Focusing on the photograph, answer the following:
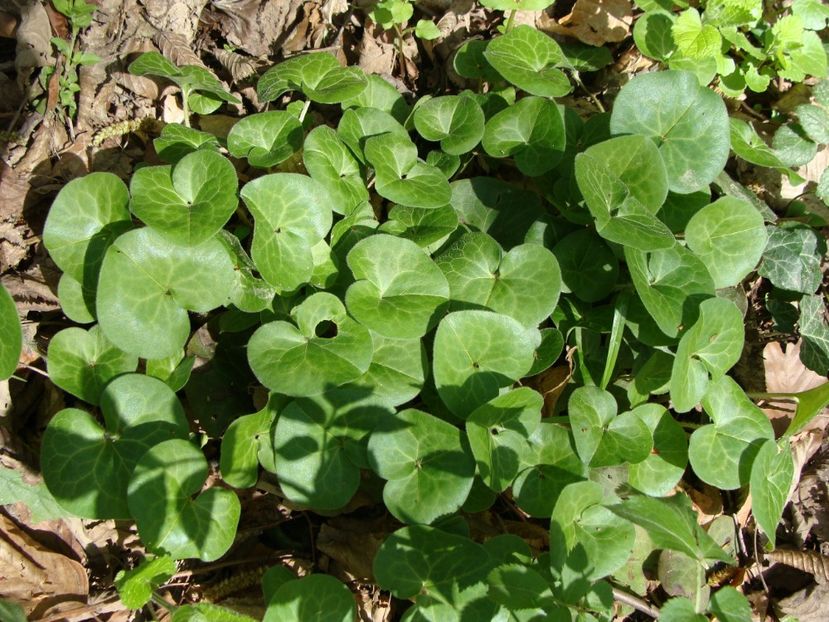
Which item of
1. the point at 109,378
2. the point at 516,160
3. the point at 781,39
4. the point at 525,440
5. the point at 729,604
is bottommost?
the point at 729,604

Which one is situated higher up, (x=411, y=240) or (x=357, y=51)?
(x=357, y=51)

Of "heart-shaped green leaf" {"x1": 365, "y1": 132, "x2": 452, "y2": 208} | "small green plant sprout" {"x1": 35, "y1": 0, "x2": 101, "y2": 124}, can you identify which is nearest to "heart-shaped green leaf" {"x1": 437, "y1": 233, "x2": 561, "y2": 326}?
"heart-shaped green leaf" {"x1": 365, "y1": 132, "x2": 452, "y2": 208}

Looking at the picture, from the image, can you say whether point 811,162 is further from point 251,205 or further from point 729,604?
point 251,205

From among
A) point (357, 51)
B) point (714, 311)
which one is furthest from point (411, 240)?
point (357, 51)

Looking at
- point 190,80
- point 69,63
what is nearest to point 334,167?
point 190,80

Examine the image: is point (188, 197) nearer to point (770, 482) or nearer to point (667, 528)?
point (667, 528)

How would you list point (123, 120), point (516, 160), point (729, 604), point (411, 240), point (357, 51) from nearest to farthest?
point (729, 604), point (411, 240), point (516, 160), point (123, 120), point (357, 51)

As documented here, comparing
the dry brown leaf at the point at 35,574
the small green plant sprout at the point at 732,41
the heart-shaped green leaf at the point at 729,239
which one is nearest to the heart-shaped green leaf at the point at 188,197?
the dry brown leaf at the point at 35,574
